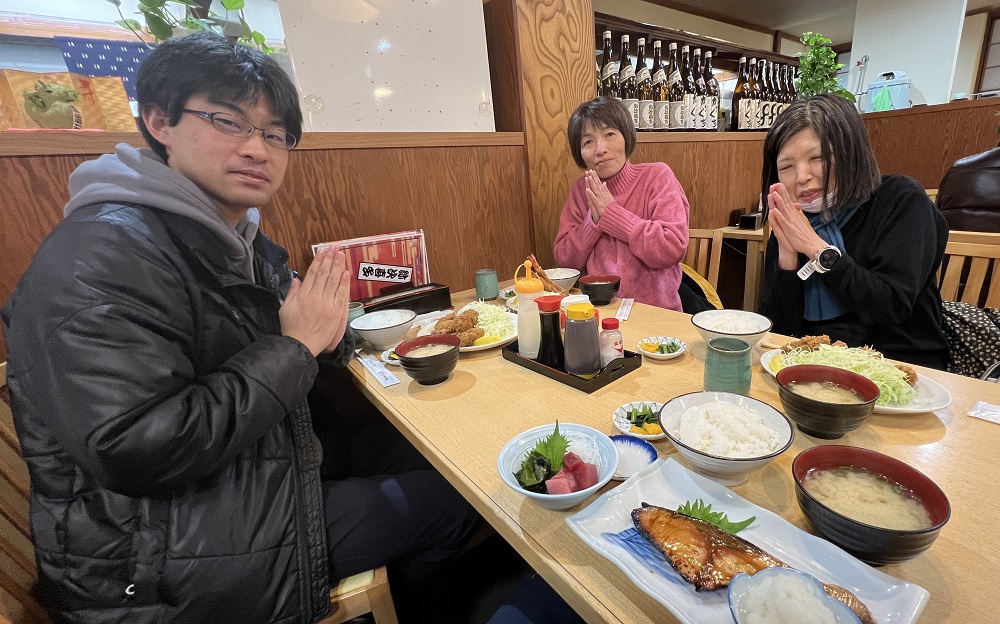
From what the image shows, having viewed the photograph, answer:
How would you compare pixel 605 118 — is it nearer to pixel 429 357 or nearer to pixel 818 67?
pixel 429 357

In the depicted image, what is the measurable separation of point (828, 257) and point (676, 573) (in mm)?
1276

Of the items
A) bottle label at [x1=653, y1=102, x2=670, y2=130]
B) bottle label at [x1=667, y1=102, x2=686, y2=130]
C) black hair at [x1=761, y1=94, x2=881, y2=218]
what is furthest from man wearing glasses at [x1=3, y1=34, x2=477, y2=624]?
bottle label at [x1=667, y1=102, x2=686, y2=130]

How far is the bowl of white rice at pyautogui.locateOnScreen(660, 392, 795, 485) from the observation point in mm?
678

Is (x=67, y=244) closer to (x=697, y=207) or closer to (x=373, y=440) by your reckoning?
(x=373, y=440)

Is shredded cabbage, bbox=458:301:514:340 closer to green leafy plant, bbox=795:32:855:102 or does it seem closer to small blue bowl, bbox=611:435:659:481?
small blue bowl, bbox=611:435:659:481

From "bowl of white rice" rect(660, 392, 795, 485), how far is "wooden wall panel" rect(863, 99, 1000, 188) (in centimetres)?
378

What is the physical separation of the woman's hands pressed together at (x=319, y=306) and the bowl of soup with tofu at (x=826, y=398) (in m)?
1.03

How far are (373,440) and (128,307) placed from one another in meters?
0.91

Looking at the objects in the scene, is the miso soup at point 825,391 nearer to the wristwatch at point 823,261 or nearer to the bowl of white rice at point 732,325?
the bowl of white rice at point 732,325

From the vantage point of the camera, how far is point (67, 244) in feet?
2.53

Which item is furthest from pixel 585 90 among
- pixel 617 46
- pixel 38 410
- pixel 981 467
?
pixel 38 410

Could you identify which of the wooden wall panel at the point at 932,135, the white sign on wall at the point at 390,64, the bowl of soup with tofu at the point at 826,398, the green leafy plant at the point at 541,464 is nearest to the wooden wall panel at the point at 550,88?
the white sign on wall at the point at 390,64

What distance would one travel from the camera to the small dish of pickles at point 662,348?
1.20 meters

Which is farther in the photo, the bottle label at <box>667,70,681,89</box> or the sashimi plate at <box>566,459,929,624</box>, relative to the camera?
the bottle label at <box>667,70,681,89</box>
